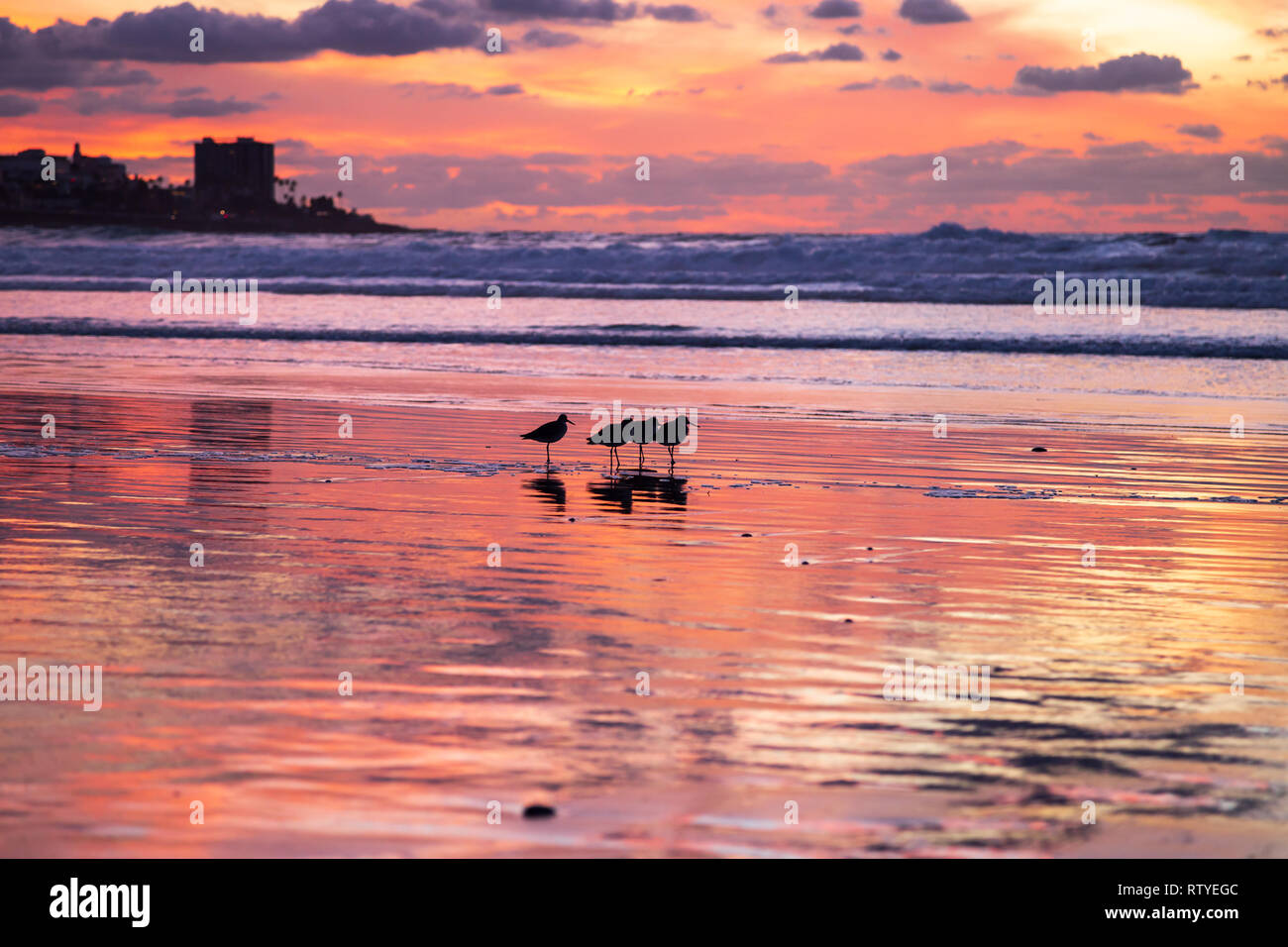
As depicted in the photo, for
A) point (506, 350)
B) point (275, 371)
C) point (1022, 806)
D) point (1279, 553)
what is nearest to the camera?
point (1022, 806)

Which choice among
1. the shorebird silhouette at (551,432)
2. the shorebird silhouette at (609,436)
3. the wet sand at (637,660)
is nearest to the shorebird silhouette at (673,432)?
the shorebird silhouette at (609,436)

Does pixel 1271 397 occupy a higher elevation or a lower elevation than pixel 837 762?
higher

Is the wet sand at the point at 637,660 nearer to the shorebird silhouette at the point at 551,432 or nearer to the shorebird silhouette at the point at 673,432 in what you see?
the shorebird silhouette at the point at 673,432

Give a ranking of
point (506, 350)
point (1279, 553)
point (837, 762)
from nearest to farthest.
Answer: point (837, 762), point (1279, 553), point (506, 350)

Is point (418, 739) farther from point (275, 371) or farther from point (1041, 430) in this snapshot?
point (275, 371)

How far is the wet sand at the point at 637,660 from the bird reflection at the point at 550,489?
0.07 meters

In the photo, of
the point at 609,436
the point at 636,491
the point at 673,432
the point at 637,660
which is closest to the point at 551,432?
the point at 609,436

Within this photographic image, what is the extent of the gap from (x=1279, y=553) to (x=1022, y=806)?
20.1ft

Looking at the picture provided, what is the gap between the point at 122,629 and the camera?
7438 millimetres

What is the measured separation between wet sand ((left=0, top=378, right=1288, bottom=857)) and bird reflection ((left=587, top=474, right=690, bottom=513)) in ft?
0.25

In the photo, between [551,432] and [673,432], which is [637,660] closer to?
[673,432]

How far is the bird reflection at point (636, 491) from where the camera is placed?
40.6 feet
